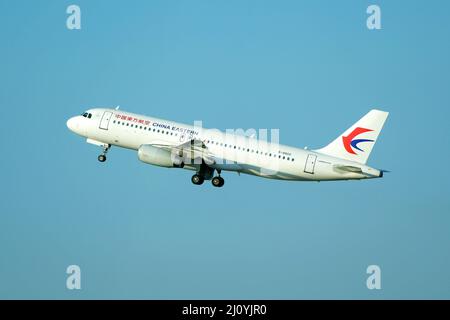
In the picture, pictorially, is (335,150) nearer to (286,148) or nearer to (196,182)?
(286,148)

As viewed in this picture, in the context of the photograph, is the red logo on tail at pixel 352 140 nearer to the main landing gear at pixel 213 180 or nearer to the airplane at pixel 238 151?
the airplane at pixel 238 151

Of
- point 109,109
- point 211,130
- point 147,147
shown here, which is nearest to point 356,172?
point 211,130

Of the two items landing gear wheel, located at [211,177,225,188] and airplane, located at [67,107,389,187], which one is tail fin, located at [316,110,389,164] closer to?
airplane, located at [67,107,389,187]

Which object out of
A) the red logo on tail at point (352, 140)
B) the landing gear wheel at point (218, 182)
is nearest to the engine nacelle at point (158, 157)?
the landing gear wheel at point (218, 182)

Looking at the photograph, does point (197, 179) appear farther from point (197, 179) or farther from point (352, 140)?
point (352, 140)

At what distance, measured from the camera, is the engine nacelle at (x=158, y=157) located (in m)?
68.7

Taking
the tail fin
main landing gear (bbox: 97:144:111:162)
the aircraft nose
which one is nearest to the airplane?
the tail fin

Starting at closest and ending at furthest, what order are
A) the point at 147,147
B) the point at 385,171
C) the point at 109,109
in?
the point at 385,171, the point at 147,147, the point at 109,109

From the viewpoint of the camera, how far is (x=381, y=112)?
224 feet

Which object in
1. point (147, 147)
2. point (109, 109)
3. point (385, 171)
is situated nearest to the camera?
point (385, 171)

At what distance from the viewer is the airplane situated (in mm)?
66631

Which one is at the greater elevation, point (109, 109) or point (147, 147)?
point (109, 109)

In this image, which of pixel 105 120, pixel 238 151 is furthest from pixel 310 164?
pixel 105 120

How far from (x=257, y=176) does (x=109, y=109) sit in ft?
50.4
